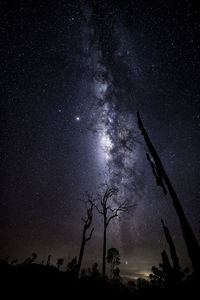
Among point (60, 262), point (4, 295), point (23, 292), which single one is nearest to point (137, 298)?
point (23, 292)

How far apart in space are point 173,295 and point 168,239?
360 cm

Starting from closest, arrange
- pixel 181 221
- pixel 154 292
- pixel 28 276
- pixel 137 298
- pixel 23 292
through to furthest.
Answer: pixel 181 221 < pixel 23 292 < pixel 137 298 < pixel 154 292 < pixel 28 276

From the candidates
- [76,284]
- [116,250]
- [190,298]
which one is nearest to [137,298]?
[190,298]

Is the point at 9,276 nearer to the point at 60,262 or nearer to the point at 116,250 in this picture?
the point at 116,250

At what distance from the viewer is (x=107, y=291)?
37.2 ft

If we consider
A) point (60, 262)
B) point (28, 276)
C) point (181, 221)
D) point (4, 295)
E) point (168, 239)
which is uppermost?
point (60, 262)

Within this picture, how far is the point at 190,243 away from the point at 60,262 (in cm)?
6715

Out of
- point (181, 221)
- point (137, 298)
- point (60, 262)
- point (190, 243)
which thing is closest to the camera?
point (190, 243)

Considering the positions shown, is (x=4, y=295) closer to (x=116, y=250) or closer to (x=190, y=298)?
(x=190, y=298)

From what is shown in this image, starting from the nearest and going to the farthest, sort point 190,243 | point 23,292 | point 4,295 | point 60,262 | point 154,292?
point 190,243
point 4,295
point 23,292
point 154,292
point 60,262

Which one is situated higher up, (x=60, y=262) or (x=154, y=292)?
(x=60, y=262)

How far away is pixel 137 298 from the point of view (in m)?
10.2

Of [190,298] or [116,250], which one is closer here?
[190,298]

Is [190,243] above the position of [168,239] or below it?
below
